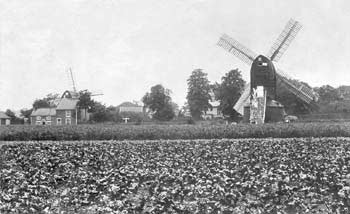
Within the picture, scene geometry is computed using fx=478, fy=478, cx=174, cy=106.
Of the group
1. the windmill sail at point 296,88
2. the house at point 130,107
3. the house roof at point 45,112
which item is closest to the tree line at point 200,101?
the house roof at point 45,112

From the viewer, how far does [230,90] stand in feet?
305

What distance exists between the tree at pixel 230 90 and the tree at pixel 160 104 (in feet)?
40.3

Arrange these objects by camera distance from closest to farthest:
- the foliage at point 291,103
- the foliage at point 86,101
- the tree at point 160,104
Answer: the foliage at point 291,103
the foliage at point 86,101
the tree at point 160,104

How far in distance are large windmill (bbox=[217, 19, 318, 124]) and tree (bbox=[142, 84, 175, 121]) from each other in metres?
44.4

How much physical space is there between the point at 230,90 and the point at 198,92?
12.7m

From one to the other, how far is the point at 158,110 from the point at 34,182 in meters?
90.6

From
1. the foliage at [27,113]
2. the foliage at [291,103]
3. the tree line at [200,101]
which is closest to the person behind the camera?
the foliage at [291,103]

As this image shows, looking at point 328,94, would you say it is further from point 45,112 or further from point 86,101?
point 45,112

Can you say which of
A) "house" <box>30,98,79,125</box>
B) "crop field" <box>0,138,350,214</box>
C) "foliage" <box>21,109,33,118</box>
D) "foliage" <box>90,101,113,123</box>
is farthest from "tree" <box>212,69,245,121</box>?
"crop field" <box>0,138,350,214</box>

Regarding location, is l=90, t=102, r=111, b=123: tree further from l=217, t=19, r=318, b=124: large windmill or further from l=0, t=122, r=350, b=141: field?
l=0, t=122, r=350, b=141: field

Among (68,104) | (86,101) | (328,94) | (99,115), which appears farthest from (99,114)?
(328,94)

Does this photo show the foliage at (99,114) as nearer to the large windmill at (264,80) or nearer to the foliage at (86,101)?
the foliage at (86,101)

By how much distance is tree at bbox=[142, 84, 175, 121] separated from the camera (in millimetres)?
100500

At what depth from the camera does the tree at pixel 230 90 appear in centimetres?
9118
